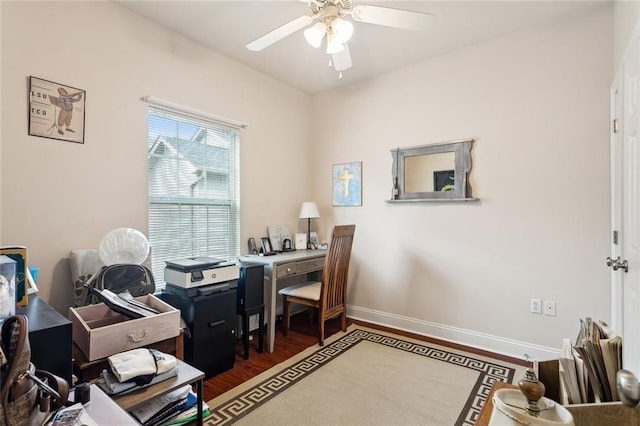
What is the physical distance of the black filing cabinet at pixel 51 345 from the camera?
1.03 meters

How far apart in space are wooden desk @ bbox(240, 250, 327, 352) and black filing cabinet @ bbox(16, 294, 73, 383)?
1691 millimetres

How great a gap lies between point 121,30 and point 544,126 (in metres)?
3.16

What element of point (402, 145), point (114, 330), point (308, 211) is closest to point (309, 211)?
point (308, 211)

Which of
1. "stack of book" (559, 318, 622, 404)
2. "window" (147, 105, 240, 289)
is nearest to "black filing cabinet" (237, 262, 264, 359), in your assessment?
"window" (147, 105, 240, 289)

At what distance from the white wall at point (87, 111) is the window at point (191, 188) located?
0.39 feet

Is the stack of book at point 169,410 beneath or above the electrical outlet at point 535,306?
beneath

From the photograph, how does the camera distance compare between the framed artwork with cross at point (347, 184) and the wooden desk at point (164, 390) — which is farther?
the framed artwork with cross at point (347, 184)

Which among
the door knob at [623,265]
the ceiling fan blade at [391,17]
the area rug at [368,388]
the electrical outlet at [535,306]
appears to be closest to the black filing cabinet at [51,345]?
the area rug at [368,388]

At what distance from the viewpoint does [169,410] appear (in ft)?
4.30

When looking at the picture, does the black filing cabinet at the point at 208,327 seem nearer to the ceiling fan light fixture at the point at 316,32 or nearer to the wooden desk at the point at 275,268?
the wooden desk at the point at 275,268

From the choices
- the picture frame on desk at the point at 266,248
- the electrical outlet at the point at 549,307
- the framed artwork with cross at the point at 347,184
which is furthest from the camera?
the framed artwork with cross at the point at 347,184

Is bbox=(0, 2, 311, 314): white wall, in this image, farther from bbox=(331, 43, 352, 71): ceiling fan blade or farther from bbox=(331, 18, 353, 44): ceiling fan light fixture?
bbox=(331, 18, 353, 44): ceiling fan light fixture

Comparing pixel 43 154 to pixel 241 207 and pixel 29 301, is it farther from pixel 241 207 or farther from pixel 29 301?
pixel 241 207

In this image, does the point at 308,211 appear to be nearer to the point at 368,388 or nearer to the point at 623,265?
the point at 368,388
